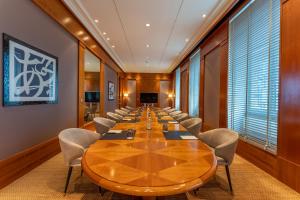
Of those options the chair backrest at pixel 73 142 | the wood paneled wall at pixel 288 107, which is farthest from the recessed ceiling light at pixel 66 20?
the wood paneled wall at pixel 288 107

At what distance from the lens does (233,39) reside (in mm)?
4637

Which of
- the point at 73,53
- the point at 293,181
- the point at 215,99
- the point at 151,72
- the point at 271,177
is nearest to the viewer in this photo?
the point at 293,181

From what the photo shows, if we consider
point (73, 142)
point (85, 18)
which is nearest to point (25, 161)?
point (73, 142)

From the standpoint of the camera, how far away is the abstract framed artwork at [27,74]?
Result: 2.69m

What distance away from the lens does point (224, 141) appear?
2686 millimetres

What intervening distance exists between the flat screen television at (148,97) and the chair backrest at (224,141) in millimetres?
11665

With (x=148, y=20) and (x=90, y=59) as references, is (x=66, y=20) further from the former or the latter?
(x=90, y=59)

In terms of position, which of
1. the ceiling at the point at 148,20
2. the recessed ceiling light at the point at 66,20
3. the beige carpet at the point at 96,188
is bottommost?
the beige carpet at the point at 96,188

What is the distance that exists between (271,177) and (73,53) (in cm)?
487

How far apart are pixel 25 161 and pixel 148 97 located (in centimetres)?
1182

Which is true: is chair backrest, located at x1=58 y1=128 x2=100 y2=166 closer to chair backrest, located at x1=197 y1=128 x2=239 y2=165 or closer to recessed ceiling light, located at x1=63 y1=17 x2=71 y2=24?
chair backrest, located at x1=197 y1=128 x2=239 y2=165

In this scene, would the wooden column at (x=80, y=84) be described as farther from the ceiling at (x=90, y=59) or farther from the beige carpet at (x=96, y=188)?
the beige carpet at (x=96, y=188)

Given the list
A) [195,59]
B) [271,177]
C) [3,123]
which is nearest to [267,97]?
[271,177]

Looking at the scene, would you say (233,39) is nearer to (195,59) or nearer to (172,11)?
(172,11)
